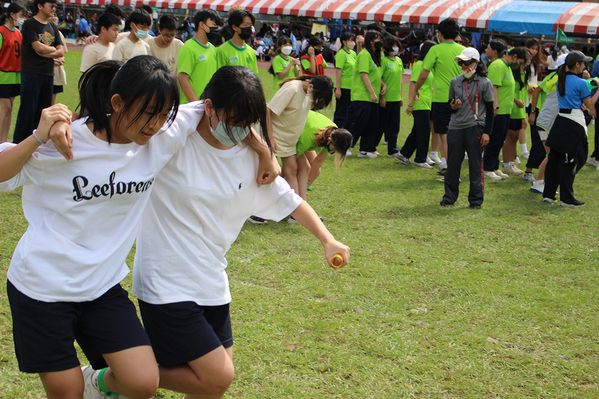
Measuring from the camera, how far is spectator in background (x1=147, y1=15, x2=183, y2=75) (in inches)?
246

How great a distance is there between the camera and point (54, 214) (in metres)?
1.90

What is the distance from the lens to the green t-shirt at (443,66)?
7801mm

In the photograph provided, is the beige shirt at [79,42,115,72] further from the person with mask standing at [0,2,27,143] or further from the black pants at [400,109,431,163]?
the black pants at [400,109,431,163]

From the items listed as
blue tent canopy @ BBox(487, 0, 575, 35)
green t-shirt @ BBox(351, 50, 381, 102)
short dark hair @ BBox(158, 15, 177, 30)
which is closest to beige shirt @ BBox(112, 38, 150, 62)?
short dark hair @ BBox(158, 15, 177, 30)

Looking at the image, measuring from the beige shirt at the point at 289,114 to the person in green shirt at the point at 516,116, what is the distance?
4.31 metres

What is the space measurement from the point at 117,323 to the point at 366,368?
1565mm

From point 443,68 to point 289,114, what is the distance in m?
3.39

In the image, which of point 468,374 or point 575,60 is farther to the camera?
point 575,60

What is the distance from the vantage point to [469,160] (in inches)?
260

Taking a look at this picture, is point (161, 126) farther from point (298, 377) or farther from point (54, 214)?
point (298, 377)

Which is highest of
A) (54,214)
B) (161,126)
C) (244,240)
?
(161,126)

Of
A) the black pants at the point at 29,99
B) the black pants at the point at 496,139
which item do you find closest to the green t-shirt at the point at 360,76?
the black pants at the point at 496,139

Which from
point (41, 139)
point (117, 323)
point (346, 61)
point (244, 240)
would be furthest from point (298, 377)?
point (346, 61)

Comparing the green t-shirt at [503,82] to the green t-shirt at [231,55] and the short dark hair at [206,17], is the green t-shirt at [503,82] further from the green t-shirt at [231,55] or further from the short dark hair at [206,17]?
the short dark hair at [206,17]
